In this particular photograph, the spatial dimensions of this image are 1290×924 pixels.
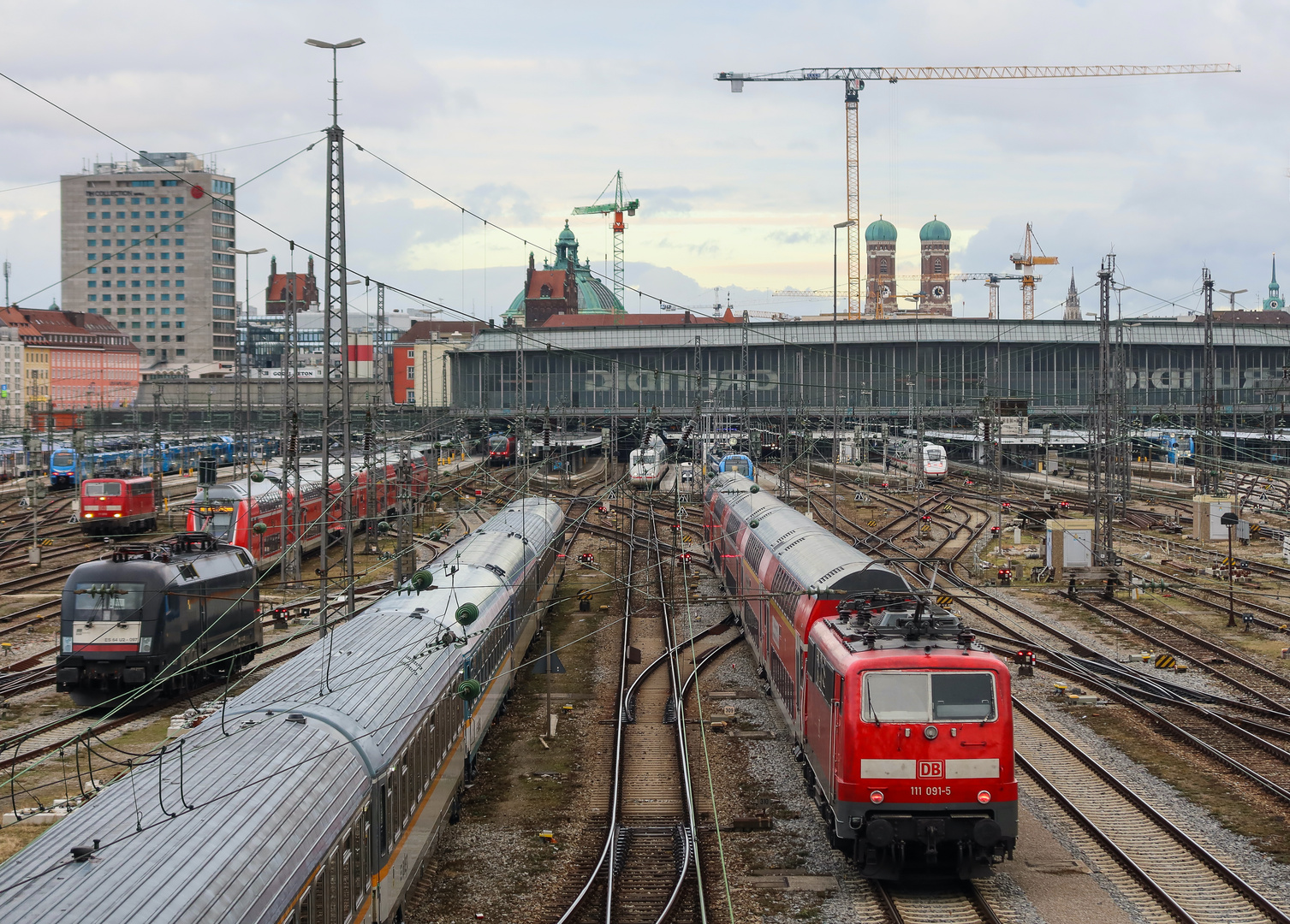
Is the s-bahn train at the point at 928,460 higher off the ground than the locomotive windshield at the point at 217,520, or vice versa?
the s-bahn train at the point at 928,460

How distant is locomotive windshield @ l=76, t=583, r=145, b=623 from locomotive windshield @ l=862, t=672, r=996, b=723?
14175 mm

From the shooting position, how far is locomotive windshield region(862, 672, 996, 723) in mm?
13664

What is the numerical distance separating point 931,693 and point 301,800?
23.7 feet

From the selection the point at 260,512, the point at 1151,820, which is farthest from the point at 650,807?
the point at 260,512

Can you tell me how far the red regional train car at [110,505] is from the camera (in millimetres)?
47750

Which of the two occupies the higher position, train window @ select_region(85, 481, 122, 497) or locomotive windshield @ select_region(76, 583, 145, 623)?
train window @ select_region(85, 481, 122, 497)

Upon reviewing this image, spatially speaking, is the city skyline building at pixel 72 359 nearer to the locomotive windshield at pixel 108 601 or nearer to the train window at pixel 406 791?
the locomotive windshield at pixel 108 601

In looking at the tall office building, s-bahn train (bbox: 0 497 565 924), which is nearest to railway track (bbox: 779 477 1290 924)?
s-bahn train (bbox: 0 497 565 924)

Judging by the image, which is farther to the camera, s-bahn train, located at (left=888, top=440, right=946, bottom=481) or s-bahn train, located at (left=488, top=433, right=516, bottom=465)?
s-bahn train, located at (left=488, top=433, right=516, bottom=465)

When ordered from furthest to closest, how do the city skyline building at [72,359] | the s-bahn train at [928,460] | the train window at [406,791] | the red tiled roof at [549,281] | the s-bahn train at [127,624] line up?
the red tiled roof at [549,281] → the city skyline building at [72,359] → the s-bahn train at [928,460] → the s-bahn train at [127,624] → the train window at [406,791]

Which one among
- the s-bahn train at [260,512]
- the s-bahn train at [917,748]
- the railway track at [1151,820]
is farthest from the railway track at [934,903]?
the s-bahn train at [260,512]

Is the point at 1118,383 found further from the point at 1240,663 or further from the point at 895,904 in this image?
the point at 895,904

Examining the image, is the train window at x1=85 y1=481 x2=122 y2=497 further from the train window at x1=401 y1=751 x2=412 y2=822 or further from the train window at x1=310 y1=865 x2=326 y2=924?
the train window at x1=310 y1=865 x2=326 y2=924

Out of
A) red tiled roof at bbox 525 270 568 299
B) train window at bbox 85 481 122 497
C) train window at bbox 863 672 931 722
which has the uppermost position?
red tiled roof at bbox 525 270 568 299
